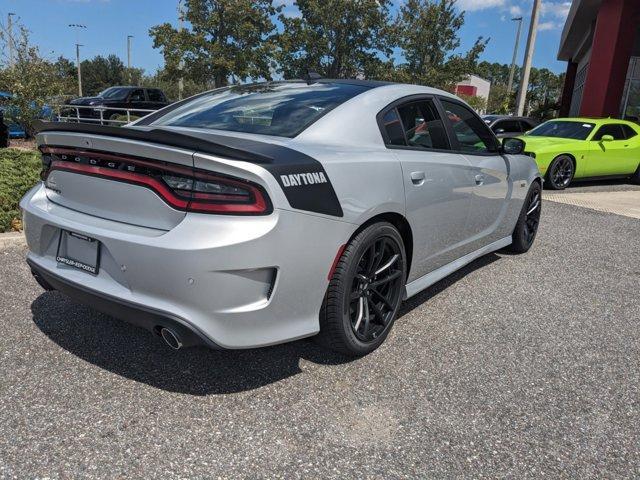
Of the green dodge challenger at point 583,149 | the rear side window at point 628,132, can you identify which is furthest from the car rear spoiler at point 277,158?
the rear side window at point 628,132

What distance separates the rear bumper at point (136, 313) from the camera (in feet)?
7.27

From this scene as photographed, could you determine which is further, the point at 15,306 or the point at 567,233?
the point at 567,233

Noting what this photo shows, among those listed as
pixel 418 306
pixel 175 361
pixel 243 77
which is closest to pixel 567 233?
pixel 418 306

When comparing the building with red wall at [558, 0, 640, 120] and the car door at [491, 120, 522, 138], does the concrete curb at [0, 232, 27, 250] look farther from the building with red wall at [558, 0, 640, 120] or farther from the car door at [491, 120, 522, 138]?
the building with red wall at [558, 0, 640, 120]

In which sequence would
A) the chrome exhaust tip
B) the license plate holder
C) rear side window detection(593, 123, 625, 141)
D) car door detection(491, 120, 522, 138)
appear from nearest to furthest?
the chrome exhaust tip, the license plate holder, rear side window detection(593, 123, 625, 141), car door detection(491, 120, 522, 138)

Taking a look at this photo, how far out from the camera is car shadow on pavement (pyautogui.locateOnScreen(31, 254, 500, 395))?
8.75ft

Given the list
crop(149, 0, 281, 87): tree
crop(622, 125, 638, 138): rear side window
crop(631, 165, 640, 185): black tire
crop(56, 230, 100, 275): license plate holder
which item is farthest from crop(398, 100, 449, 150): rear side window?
crop(149, 0, 281, 87): tree

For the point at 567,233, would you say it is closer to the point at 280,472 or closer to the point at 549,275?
the point at 549,275

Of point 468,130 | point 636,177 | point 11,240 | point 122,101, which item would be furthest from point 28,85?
point 636,177

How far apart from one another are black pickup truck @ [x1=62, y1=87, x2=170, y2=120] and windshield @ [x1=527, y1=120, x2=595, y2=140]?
12181 millimetres

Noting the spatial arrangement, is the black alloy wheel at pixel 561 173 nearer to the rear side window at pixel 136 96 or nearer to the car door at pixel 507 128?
the car door at pixel 507 128

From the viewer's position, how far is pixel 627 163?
442 inches

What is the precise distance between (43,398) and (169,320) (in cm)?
81

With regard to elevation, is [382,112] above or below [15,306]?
above
